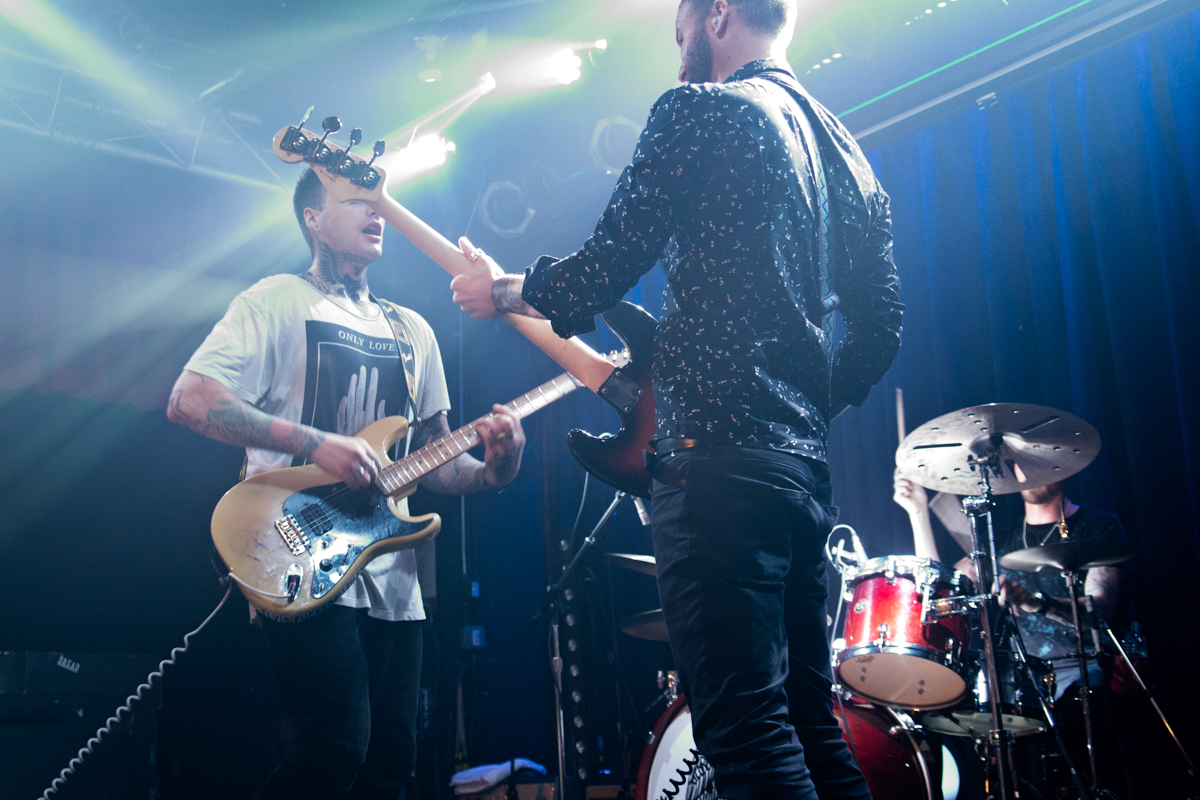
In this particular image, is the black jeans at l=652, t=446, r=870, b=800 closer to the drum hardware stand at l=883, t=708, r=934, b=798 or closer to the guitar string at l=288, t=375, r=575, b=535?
the guitar string at l=288, t=375, r=575, b=535

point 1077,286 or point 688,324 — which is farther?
point 1077,286

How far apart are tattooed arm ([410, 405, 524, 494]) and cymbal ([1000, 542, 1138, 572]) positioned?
7.26 ft

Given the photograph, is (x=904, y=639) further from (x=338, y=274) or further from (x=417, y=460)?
(x=338, y=274)

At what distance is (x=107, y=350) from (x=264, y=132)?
5.52ft

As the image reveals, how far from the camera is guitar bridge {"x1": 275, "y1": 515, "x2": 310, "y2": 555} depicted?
→ 2547 mm

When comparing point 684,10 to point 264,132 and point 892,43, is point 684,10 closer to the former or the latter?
point 892,43

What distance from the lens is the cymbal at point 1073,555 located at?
329cm

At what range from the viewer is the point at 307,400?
2.92 meters

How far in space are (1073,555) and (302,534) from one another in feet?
10.2

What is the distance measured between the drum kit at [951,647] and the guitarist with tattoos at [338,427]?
3.68ft

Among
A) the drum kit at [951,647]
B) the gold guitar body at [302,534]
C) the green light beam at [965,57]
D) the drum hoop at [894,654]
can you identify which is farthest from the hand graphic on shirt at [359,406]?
the green light beam at [965,57]

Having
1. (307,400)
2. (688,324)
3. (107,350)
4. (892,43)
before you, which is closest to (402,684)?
(307,400)

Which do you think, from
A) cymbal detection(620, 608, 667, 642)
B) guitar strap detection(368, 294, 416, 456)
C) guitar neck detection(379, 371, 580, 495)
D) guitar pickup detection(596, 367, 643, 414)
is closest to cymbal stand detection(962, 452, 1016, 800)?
cymbal detection(620, 608, 667, 642)

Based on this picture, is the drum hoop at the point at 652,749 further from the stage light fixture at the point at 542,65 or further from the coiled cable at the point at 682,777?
the stage light fixture at the point at 542,65
